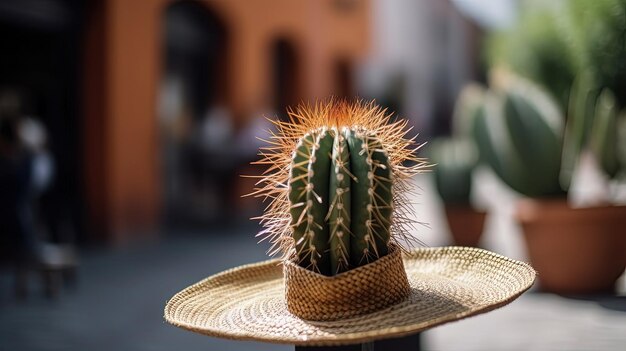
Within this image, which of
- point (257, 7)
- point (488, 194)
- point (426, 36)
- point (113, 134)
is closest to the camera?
point (113, 134)

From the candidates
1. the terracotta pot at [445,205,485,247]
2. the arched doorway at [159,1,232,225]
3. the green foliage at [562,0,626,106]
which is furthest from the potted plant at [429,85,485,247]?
the arched doorway at [159,1,232,225]

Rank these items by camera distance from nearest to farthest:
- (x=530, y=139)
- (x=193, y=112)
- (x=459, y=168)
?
1. (x=530, y=139)
2. (x=459, y=168)
3. (x=193, y=112)

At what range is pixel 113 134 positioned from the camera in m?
8.48

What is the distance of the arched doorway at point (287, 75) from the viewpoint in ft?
46.9

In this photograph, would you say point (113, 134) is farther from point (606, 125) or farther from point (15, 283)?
point (606, 125)

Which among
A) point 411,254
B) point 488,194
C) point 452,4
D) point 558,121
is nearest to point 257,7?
point 488,194

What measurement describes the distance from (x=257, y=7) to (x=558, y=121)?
7.59 m

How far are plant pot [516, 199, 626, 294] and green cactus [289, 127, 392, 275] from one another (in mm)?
3924

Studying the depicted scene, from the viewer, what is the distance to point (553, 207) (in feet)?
17.0

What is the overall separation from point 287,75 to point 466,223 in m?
7.86

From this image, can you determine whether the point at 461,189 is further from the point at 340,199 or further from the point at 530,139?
the point at 340,199

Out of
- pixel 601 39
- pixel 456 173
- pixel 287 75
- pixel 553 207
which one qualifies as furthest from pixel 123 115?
pixel 287 75

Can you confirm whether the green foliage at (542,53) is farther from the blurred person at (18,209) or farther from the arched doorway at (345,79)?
the arched doorway at (345,79)

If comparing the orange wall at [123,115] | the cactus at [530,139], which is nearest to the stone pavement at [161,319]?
the cactus at [530,139]
